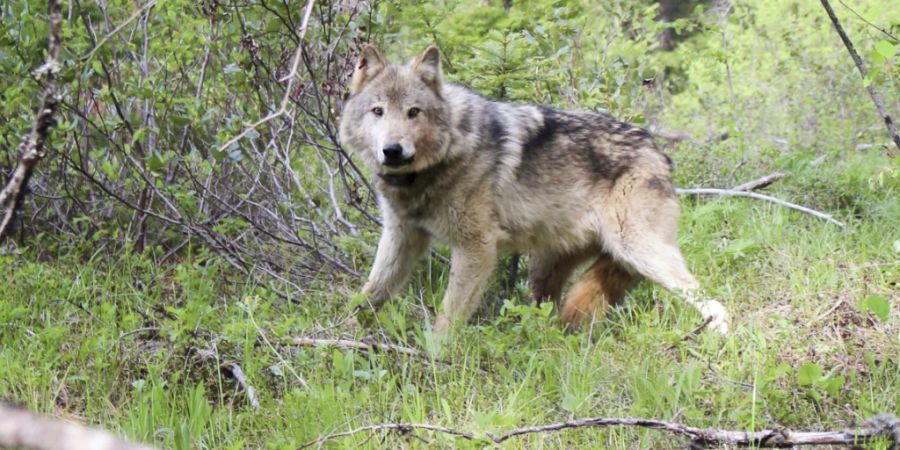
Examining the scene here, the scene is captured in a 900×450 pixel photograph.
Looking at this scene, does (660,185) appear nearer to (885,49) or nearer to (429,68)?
(429,68)

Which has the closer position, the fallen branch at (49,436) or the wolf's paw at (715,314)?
the fallen branch at (49,436)

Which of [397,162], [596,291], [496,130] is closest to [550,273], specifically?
[596,291]

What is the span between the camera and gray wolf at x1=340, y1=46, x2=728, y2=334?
512 centimetres

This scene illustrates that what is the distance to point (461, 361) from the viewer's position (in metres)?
4.33

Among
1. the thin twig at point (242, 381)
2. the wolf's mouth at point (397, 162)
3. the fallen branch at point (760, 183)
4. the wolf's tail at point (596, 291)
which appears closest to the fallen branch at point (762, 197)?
the fallen branch at point (760, 183)

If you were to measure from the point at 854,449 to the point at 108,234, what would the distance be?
5674 mm

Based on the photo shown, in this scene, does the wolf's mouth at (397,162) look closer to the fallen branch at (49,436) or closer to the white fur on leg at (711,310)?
the white fur on leg at (711,310)

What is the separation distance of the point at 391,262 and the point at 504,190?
85 centimetres

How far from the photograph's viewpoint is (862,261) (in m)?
5.34

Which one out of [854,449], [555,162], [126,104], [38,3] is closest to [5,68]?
[38,3]

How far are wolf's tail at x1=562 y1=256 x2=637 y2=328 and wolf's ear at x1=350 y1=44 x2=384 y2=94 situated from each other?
1.81 meters

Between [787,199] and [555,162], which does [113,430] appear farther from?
[787,199]

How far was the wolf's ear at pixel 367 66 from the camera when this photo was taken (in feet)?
17.1

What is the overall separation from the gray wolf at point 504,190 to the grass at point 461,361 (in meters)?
0.25
